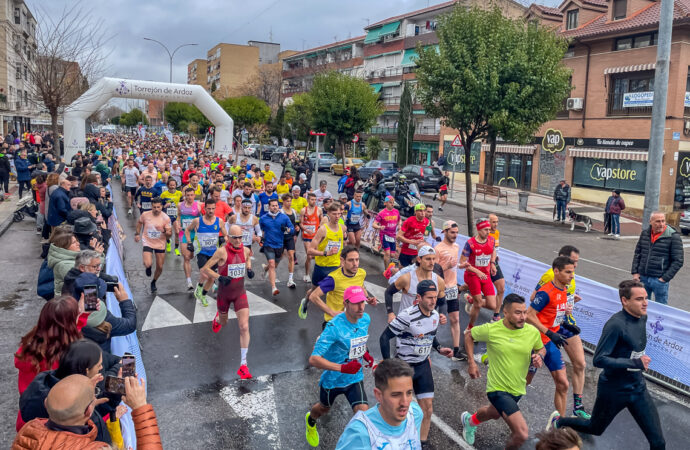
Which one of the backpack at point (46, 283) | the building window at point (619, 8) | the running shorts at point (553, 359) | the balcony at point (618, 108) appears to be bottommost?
the running shorts at point (553, 359)

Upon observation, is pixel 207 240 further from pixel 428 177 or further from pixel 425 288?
pixel 428 177

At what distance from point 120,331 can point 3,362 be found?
3562 millimetres

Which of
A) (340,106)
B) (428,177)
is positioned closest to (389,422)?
(428,177)

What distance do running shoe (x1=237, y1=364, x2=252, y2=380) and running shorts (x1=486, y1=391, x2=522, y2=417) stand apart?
3.03 m

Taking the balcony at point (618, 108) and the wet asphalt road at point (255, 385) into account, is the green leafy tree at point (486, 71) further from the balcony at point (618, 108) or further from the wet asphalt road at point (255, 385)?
the balcony at point (618, 108)

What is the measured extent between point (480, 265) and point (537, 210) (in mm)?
18680

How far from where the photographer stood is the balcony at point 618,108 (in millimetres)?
26323

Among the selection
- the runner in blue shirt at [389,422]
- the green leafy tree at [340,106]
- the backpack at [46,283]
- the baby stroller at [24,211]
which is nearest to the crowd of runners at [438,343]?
the runner in blue shirt at [389,422]

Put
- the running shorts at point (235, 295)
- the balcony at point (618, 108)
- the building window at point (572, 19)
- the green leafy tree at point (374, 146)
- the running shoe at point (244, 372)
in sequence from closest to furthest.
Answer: the running shoe at point (244, 372) → the running shorts at point (235, 295) → the balcony at point (618, 108) → the building window at point (572, 19) → the green leafy tree at point (374, 146)

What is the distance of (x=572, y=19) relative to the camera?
31.6 m

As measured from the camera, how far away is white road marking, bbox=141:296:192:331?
28.5 ft

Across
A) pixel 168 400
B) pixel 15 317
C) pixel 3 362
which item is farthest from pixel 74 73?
pixel 168 400

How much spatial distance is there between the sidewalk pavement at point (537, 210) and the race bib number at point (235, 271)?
17568mm

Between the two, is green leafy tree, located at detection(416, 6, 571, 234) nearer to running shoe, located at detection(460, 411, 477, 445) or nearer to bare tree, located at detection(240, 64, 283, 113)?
running shoe, located at detection(460, 411, 477, 445)
